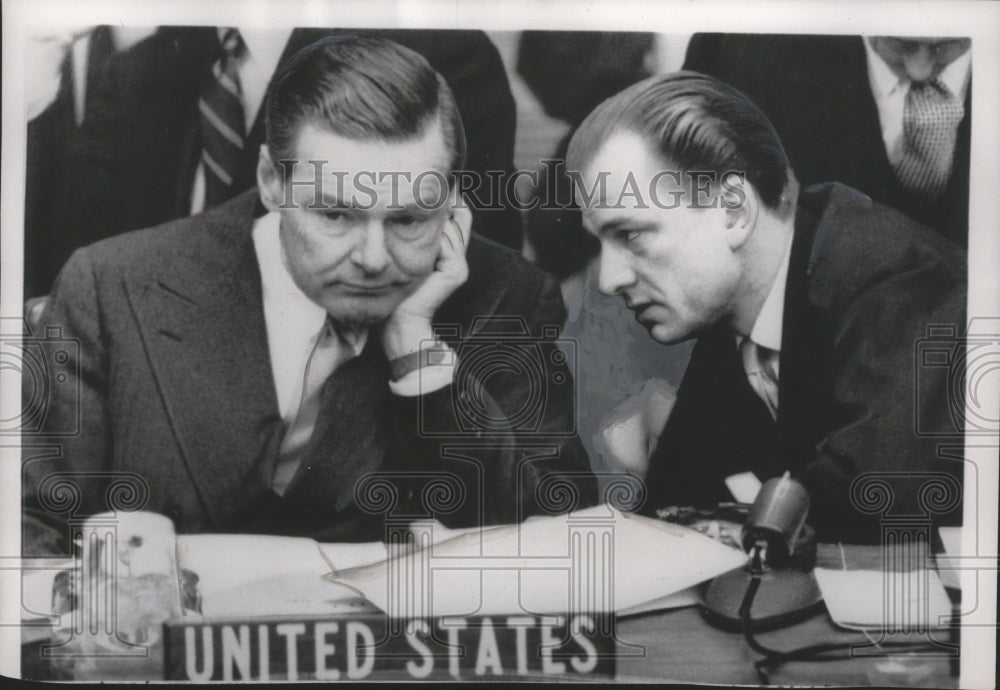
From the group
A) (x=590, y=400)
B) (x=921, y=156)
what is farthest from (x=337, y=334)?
(x=921, y=156)

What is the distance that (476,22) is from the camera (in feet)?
10.4

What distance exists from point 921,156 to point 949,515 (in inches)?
44.5

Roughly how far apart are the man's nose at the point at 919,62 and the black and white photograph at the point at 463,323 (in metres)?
0.02

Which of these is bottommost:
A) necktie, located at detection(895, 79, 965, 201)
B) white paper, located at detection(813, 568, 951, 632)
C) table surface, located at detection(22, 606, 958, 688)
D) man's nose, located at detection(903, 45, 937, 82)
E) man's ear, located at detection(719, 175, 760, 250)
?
table surface, located at detection(22, 606, 958, 688)

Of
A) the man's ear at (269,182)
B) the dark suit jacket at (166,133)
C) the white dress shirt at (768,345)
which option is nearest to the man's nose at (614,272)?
the dark suit jacket at (166,133)

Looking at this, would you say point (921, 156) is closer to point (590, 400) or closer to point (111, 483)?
point (590, 400)

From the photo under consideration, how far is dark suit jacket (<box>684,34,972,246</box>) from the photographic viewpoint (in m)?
3.17

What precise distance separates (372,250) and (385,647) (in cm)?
123

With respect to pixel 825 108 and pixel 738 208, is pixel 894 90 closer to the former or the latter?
pixel 825 108

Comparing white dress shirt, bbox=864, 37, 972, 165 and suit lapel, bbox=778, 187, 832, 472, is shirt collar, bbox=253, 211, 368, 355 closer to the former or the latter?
suit lapel, bbox=778, 187, 832, 472

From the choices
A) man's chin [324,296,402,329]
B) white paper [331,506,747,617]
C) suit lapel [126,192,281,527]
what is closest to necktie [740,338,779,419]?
white paper [331,506,747,617]

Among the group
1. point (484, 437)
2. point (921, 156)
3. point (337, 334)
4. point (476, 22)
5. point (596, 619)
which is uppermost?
point (476, 22)

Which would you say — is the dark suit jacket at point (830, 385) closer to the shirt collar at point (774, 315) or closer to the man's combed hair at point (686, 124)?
the shirt collar at point (774, 315)

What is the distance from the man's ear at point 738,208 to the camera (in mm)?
3168
